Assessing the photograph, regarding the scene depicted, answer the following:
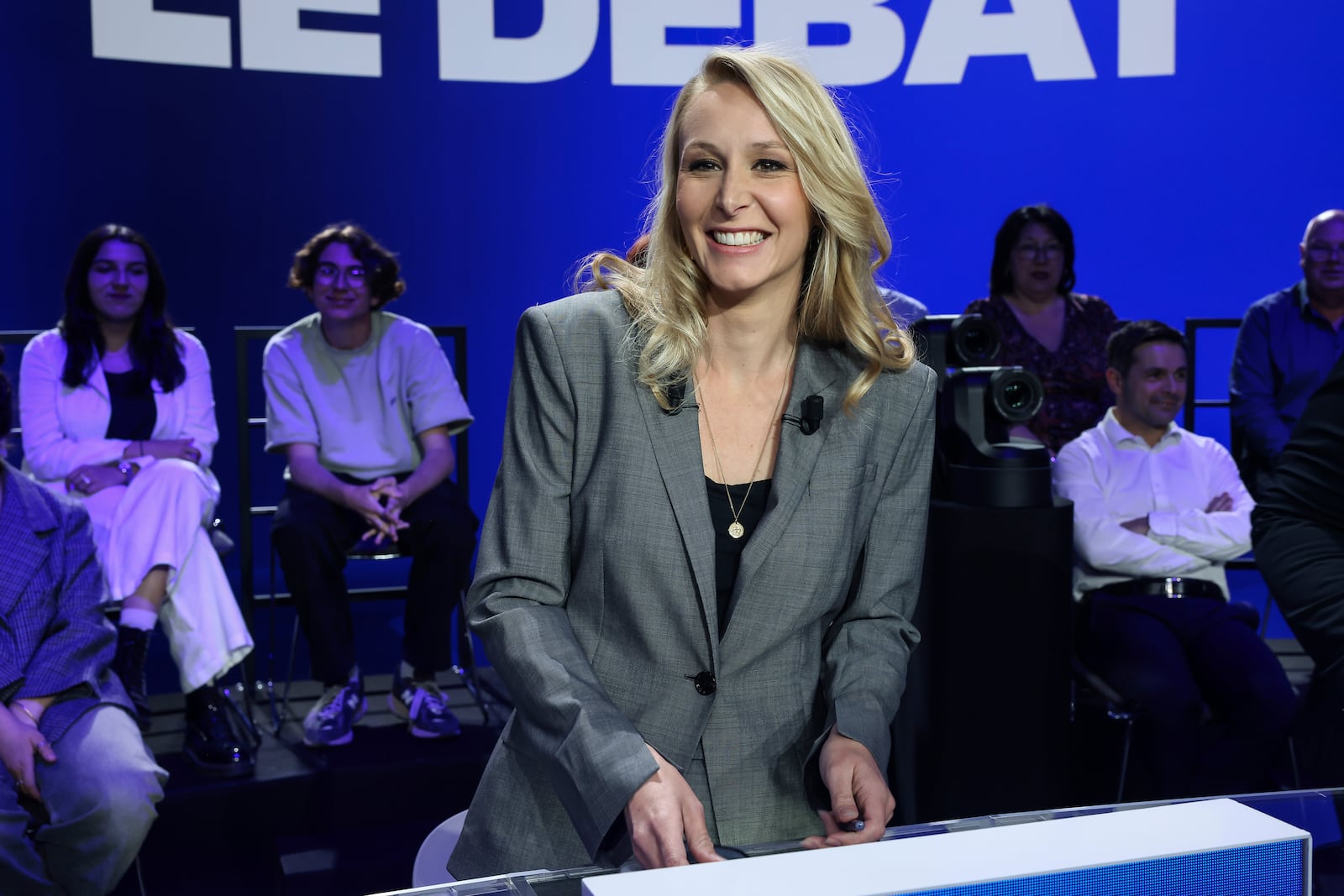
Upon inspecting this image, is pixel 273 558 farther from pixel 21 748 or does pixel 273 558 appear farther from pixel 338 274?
pixel 21 748

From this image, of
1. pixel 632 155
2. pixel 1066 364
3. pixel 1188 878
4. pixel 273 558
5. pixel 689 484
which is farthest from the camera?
pixel 632 155

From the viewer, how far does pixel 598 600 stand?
144 cm

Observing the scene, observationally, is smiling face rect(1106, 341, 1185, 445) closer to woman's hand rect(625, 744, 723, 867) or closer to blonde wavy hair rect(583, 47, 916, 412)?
blonde wavy hair rect(583, 47, 916, 412)

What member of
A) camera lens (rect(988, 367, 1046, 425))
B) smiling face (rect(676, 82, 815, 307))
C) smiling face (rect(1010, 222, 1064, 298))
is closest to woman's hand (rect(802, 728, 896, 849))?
smiling face (rect(676, 82, 815, 307))

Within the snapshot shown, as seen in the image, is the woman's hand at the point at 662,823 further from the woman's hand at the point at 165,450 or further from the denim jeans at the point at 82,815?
the woman's hand at the point at 165,450

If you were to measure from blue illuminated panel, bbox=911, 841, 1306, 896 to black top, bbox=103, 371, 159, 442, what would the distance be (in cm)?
372

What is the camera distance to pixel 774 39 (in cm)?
552

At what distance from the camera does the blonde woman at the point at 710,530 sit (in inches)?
55.6

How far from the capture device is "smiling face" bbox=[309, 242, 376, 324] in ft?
14.4

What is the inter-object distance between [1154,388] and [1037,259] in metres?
1.02

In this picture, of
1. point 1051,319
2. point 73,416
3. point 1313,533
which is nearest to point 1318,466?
point 1313,533

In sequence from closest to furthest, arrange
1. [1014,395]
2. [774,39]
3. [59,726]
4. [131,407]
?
[59,726] < [1014,395] < [131,407] < [774,39]

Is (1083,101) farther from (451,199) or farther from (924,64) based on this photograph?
(451,199)

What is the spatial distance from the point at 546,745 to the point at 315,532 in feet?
9.11
